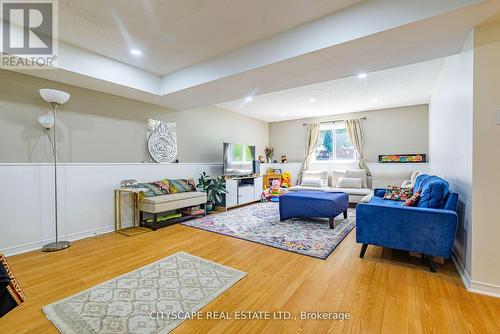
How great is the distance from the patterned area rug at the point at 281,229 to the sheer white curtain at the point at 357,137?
6.54 feet

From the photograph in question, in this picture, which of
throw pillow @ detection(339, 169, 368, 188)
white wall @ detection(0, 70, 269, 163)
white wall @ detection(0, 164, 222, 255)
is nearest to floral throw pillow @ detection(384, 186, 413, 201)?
throw pillow @ detection(339, 169, 368, 188)

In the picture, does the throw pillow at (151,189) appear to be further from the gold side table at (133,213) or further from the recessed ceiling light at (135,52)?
the recessed ceiling light at (135,52)

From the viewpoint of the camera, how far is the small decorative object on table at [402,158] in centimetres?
538

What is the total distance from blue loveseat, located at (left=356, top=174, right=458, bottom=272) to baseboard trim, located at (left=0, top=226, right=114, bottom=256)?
3.68 m

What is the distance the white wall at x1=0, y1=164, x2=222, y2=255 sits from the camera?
105 inches

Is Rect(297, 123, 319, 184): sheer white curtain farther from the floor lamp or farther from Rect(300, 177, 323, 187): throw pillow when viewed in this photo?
the floor lamp

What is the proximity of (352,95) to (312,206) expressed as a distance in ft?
8.79

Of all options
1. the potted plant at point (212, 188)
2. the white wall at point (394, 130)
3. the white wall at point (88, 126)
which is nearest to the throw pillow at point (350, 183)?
the white wall at point (394, 130)

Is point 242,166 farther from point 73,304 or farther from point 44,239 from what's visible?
point 73,304

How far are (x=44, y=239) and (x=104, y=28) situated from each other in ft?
8.96

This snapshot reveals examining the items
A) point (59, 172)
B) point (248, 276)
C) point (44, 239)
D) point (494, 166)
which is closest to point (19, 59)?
point (59, 172)

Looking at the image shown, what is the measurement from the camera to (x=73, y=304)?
170 centimetres

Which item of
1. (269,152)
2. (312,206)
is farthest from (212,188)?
(269,152)

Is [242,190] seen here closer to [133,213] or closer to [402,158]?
[133,213]
